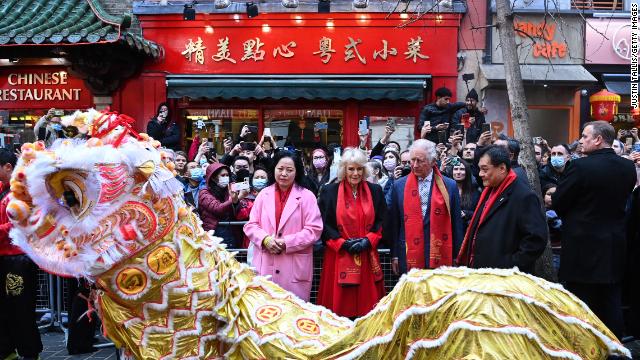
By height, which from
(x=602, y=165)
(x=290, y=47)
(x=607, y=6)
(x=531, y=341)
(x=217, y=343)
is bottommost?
(x=217, y=343)

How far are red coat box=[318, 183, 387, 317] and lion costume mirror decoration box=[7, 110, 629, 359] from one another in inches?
54.7

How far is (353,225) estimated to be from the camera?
535cm

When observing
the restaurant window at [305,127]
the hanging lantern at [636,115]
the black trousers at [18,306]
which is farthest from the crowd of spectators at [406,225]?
the hanging lantern at [636,115]

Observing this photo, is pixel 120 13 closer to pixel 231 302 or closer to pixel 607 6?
pixel 607 6

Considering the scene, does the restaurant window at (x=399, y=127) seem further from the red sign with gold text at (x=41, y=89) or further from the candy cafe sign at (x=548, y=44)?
the red sign with gold text at (x=41, y=89)

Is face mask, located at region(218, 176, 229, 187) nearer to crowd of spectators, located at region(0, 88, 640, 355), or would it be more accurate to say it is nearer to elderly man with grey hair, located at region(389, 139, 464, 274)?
crowd of spectators, located at region(0, 88, 640, 355)

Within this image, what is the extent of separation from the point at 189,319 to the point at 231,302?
9.7 inches

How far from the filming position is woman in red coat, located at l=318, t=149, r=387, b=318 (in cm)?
526

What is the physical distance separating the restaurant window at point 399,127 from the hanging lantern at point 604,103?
319 cm

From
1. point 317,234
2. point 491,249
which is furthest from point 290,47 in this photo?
point 491,249

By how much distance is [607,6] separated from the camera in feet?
41.8

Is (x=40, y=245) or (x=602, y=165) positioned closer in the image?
(x=40, y=245)

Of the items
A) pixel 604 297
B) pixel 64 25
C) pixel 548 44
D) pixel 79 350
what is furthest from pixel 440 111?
pixel 64 25

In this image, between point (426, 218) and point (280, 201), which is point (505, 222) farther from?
point (280, 201)
